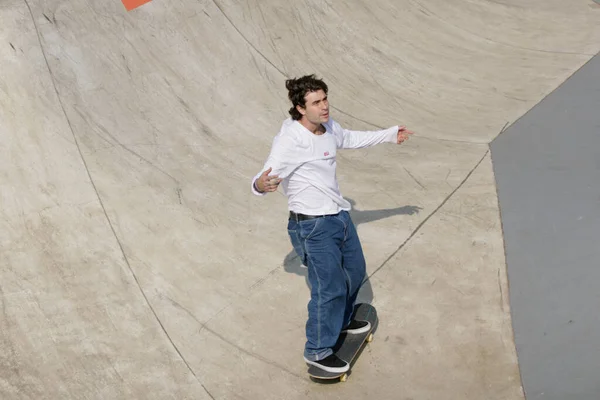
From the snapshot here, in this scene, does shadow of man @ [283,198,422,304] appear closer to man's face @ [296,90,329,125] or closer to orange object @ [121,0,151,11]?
man's face @ [296,90,329,125]

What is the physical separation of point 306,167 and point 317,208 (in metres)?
0.26

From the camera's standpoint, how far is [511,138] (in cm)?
689

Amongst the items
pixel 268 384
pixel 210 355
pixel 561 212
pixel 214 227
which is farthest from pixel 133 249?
pixel 561 212

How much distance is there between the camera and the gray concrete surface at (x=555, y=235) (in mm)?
4203

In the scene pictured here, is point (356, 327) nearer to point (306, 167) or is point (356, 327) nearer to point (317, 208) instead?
point (317, 208)

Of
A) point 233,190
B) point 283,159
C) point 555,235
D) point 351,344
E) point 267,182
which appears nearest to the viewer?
point 267,182

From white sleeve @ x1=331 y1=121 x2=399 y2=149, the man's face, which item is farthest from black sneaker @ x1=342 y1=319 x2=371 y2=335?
the man's face

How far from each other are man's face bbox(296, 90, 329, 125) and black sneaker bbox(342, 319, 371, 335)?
1.40 metres

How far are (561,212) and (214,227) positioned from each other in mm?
2759

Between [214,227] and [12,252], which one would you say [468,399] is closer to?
[214,227]

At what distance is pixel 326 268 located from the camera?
427 cm

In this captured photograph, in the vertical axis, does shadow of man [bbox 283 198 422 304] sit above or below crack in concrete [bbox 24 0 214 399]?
below

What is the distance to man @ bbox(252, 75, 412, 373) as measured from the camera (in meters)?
4.19

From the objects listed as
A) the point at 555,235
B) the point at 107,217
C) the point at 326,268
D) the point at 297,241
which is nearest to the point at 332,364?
the point at 326,268
